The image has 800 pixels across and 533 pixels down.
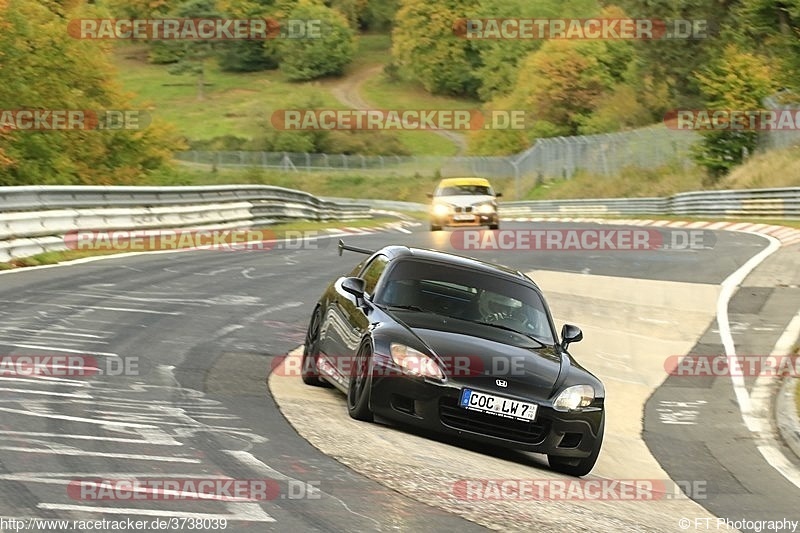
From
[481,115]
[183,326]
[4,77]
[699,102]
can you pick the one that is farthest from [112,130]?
[481,115]

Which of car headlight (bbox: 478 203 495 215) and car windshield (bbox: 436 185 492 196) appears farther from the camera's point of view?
car windshield (bbox: 436 185 492 196)

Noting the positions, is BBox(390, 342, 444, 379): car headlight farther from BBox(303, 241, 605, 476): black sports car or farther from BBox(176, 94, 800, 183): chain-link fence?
BBox(176, 94, 800, 183): chain-link fence

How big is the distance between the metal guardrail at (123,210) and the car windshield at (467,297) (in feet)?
30.3

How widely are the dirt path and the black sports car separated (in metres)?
109

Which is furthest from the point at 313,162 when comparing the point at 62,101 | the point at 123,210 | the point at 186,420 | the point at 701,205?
the point at 186,420

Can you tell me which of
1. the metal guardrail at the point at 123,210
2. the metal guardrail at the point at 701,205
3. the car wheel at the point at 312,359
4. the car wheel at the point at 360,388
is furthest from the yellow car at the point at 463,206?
the car wheel at the point at 360,388

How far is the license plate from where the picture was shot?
9094mm

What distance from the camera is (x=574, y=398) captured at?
9359mm

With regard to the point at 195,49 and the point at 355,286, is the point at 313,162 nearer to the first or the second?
the point at 195,49

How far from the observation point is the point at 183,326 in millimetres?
13805

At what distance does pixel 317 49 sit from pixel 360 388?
145412 millimetres

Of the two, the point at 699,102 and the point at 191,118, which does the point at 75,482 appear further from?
the point at 191,118

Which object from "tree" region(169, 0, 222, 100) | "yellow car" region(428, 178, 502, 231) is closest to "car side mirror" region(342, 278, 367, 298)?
"yellow car" region(428, 178, 502, 231)

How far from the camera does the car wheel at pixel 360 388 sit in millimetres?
9344
